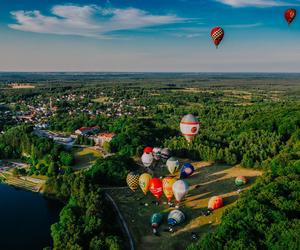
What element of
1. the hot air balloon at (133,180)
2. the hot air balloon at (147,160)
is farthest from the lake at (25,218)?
the hot air balloon at (147,160)

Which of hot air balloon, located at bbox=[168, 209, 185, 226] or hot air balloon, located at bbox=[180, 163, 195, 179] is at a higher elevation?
hot air balloon, located at bbox=[180, 163, 195, 179]

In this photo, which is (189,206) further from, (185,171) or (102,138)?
(102,138)

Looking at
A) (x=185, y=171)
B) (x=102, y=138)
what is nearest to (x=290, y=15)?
(x=185, y=171)

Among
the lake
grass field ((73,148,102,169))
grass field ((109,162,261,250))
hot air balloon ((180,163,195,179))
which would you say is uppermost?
hot air balloon ((180,163,195,179))

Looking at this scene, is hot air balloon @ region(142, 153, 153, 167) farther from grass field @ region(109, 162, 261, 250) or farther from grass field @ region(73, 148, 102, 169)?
grass field @ region(73, 148, 102, 169)

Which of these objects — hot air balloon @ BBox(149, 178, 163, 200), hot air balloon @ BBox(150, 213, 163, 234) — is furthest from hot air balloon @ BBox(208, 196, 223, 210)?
hot air balloon @ BBox(150, 213, 163, 234)
